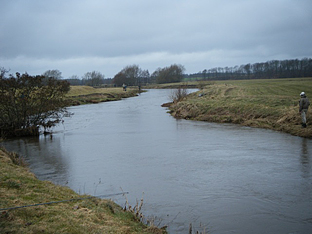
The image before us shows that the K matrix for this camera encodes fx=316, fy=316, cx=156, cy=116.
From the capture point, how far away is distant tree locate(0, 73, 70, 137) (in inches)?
768

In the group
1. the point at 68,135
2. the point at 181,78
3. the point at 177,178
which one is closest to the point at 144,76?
the point at 181,78

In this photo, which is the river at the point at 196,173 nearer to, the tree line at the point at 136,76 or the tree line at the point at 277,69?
the tree line at the point at 277,69

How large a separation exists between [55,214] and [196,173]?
625 centimetres

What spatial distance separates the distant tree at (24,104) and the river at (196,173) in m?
1.54

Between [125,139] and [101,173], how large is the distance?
7589mm

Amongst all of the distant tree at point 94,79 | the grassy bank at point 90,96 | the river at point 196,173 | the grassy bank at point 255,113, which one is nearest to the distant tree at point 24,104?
the river at point 196,173

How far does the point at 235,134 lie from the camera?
65.4 feet

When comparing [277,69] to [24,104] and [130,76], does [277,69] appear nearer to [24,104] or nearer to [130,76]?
[130,76]

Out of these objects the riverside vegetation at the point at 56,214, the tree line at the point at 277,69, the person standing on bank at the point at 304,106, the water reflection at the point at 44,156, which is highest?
the tree line at the point at 277,69

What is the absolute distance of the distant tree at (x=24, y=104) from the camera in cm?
1951

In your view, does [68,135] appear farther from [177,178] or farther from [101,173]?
[177,178]

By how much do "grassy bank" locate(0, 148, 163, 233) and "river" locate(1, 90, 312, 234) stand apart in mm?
1061

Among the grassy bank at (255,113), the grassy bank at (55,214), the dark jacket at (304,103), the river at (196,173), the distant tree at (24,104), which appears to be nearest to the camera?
the grassy bank at (55,214)

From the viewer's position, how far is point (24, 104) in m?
19.9
